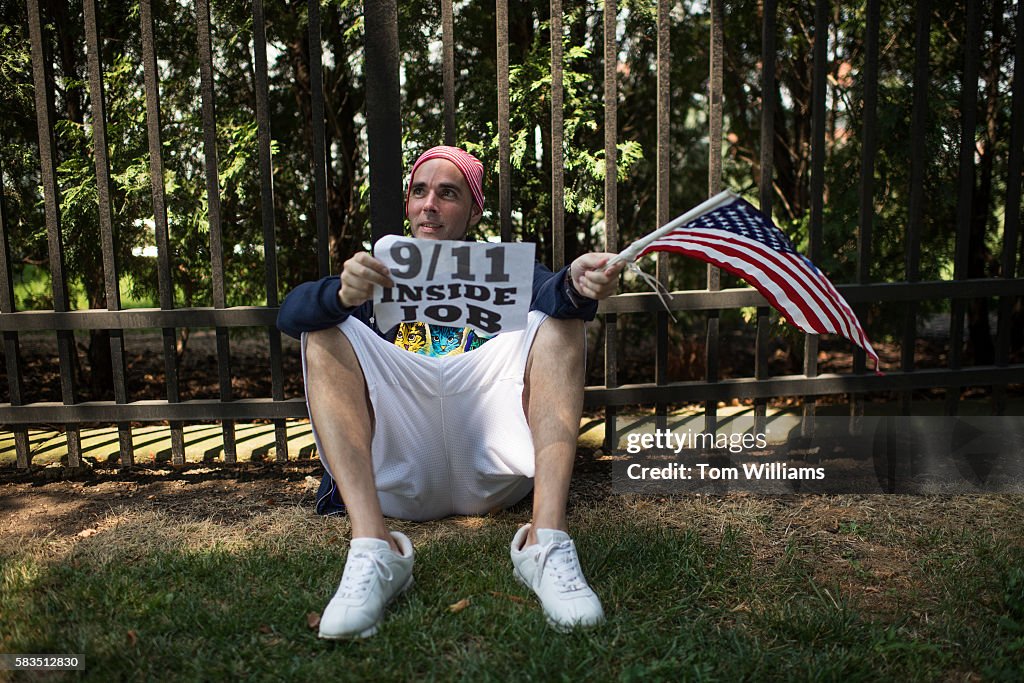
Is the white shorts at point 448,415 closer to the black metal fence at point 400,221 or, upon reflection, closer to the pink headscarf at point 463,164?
the pink headscarf at point 463,164

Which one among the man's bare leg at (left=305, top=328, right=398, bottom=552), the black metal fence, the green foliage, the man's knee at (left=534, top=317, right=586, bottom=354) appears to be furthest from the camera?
the green foliage

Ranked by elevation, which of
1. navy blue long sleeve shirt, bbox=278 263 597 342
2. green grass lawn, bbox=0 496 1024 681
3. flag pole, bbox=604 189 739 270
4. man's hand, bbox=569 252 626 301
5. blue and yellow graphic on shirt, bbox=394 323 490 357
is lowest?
green grass lawn, bbox=0 496 1024 681

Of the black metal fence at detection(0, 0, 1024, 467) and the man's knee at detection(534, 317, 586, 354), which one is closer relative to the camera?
the man's knee at detection(534, 317, 586, 354)

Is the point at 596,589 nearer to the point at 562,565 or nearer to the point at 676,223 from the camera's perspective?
the point at 562,565

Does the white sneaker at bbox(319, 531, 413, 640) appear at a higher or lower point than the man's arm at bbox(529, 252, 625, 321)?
lower

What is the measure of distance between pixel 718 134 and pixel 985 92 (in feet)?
9.88

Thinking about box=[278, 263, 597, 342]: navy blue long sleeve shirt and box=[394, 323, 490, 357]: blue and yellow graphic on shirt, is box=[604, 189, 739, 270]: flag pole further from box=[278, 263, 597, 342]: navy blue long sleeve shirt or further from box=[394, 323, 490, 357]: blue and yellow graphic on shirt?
box=[394, 323, 490, 357]: blue and yellow graphic on shirt

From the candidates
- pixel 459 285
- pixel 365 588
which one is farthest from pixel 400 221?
pixel 365 588

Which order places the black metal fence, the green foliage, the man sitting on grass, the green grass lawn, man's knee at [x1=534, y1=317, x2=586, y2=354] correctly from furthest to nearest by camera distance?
the green foliage < the black metal fence < man's knee at [x1=534, y1=317, x2=586, y2=354] < the man sitting on grass < the green grass lawn

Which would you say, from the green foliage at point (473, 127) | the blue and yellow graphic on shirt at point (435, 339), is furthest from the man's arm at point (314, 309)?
the green foliage at point (473, 127)

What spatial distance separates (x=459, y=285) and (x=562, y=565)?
2.86ft

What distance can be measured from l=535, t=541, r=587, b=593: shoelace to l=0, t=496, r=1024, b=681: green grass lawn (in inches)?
4.3

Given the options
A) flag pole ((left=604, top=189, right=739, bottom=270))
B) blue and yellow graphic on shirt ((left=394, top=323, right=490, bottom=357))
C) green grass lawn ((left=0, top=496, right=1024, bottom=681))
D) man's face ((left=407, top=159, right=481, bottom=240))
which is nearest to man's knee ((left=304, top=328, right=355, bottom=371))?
blue and yellow graphic on shirt ((left=394, top=323, right=490, bottom=357))

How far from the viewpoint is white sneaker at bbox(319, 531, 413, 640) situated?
1992mm
